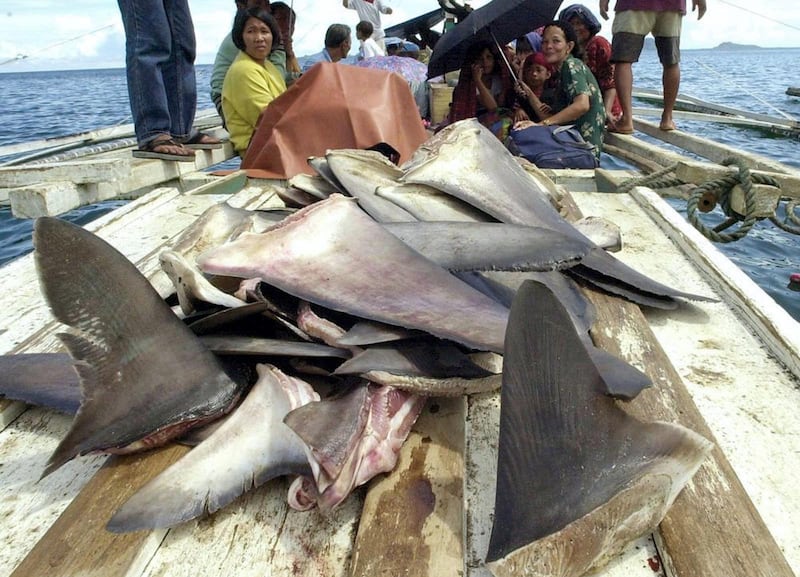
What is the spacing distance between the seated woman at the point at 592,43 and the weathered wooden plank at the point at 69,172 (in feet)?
18.1

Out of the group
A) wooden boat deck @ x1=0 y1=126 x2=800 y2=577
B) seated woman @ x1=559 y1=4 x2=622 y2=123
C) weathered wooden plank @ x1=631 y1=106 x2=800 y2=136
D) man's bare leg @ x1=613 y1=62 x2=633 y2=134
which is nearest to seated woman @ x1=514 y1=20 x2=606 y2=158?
man's bare leg @ x1=613 y1=62 x2=633 y2=134

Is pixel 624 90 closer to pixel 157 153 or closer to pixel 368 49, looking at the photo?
pixel 157 153

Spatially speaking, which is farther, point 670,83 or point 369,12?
point 369,12

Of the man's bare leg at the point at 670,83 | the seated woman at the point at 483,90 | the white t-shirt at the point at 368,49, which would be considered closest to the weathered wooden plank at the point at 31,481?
the seated woman at the point at 483,90

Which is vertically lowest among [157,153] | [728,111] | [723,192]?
[728,111]

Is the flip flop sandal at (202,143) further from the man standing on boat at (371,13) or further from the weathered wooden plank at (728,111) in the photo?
the weathered wooden plank at (728,111)

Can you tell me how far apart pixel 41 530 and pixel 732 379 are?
74.2 inches

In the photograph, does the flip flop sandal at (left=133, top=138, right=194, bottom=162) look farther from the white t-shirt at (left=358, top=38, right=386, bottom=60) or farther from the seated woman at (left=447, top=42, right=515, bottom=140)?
the white t-shirt at (left=358, top=38, right=386, bottom=60)

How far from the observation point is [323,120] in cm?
407

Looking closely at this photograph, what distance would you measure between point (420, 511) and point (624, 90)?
632 centimetres

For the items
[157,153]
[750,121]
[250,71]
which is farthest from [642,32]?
[750,121]

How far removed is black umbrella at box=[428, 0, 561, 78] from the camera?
239 inches

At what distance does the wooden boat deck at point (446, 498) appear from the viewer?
1.10 m

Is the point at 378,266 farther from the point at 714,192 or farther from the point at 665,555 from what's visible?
the point at 714,192
